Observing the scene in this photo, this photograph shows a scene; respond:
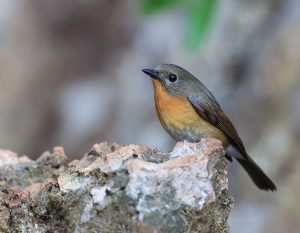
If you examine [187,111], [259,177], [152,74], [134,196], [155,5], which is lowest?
[134,196]

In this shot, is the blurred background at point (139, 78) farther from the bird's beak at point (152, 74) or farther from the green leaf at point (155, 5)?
the green leaf at point (155, 5)

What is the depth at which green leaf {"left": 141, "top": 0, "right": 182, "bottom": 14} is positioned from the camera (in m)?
5.04

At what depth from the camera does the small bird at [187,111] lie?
5840 millimetres

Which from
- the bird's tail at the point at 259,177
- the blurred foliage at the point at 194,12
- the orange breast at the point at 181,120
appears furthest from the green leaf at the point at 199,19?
the bird's tail at the point at 259,177

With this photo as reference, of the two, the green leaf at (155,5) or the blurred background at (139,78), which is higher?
the blurred background at (139,78)

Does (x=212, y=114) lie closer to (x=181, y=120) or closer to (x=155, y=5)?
(x=181, y=120)

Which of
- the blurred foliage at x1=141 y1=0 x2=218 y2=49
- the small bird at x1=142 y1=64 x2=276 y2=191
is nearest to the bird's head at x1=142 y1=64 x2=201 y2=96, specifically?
the small bird at x1=142 y1=64 x2=276 y2=191

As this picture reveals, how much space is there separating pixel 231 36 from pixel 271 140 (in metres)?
2.03

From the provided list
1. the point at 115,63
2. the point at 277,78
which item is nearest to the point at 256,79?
the point at 277,78

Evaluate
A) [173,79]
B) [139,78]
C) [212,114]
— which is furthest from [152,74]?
[139,78]

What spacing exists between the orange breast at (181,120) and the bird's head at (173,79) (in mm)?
81

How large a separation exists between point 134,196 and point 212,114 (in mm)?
2619

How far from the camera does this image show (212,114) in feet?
19.6

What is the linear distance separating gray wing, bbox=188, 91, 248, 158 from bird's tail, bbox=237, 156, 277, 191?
379 mm
